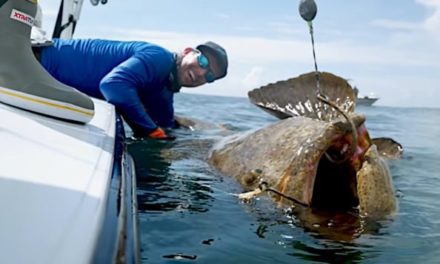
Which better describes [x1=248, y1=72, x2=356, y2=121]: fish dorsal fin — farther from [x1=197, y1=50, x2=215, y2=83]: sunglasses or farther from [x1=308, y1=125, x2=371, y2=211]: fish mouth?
[x1=308, y1=125, x2=371, y2=211]: fish mouth

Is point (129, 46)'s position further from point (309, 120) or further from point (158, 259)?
point (158, 259)

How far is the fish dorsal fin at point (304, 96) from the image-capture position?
4.27 m

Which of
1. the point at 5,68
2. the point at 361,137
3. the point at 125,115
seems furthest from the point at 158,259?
the point at 125,115

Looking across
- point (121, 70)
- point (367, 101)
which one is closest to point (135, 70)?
point (121, 70)

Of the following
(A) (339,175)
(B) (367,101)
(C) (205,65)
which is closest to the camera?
(A) (339,175)

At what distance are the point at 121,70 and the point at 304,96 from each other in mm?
1760

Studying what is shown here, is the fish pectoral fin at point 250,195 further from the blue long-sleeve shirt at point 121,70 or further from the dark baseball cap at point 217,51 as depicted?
the dark baseball cap at point 217,51

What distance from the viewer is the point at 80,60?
5.60 metres

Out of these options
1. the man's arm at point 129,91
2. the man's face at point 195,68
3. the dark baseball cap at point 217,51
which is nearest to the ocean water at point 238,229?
the man's arm at point 129,91

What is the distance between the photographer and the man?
5.06m

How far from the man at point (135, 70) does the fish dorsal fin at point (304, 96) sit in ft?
2.43

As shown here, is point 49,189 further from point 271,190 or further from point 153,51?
point 153,51

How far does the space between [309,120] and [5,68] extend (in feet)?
6.43

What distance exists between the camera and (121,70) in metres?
5.11
